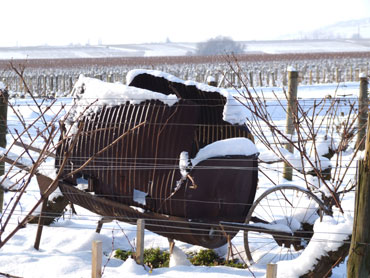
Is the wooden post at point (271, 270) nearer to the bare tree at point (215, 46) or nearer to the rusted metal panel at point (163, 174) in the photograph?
the rusted metal panel at point (163, 174)

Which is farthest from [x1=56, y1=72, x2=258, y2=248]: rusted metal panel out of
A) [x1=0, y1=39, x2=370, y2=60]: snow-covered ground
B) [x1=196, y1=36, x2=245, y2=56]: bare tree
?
[x1=0, y1=39, x2=370, y2=60]: snow-covered ground

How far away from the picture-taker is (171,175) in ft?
18.9

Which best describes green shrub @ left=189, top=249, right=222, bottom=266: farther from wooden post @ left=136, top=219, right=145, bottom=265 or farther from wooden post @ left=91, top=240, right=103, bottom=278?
wooden post @ left=91, top=240, right=103, bottom=278

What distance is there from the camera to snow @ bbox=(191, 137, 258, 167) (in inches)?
225

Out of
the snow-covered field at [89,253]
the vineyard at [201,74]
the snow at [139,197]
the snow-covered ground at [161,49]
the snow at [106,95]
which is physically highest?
the snow-covered ground at [161,49]

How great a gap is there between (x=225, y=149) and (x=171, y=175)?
0.59m

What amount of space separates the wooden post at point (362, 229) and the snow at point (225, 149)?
7.12ft

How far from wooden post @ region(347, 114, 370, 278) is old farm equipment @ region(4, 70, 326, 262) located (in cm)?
186

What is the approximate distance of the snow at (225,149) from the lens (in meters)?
5.72

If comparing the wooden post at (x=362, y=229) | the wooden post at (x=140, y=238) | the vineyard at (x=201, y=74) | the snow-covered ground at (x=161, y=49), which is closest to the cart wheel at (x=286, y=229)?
the wooden post at (x=140, y=238)

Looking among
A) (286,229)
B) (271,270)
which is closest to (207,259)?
(286,229)

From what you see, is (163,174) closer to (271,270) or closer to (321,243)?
(321,243)

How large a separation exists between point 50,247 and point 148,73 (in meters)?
2.34

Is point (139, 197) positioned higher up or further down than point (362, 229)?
further down
